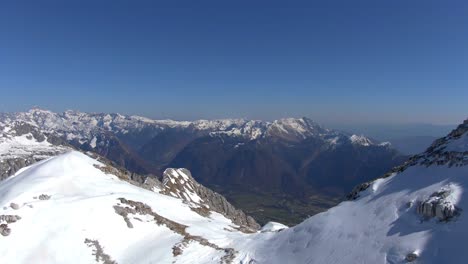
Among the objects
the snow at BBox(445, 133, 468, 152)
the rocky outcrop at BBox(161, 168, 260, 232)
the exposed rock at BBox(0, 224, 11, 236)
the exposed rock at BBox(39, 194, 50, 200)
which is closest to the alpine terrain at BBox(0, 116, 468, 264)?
the exposed rock at BBox(0, 224, 11, 236)

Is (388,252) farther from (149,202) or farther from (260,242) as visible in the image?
(149,202)

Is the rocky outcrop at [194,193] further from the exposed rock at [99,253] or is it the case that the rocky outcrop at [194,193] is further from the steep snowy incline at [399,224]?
the steep snowy incline at [399,224]

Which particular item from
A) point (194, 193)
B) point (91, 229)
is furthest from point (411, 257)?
point (194, 193)

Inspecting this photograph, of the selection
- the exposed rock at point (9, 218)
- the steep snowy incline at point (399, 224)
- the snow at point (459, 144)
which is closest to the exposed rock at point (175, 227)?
the steep snowy incline at point (399, 224)

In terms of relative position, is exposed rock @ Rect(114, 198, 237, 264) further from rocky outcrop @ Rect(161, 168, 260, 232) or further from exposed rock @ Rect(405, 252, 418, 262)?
rocky outcrop @ Rect(161, 168, 260, 232)

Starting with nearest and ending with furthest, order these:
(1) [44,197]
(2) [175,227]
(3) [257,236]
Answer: (3) [257,236] → (2) [175,227] → (1) [44,197]

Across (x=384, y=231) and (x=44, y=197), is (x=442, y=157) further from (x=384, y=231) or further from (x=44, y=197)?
(x=44, y=197)
